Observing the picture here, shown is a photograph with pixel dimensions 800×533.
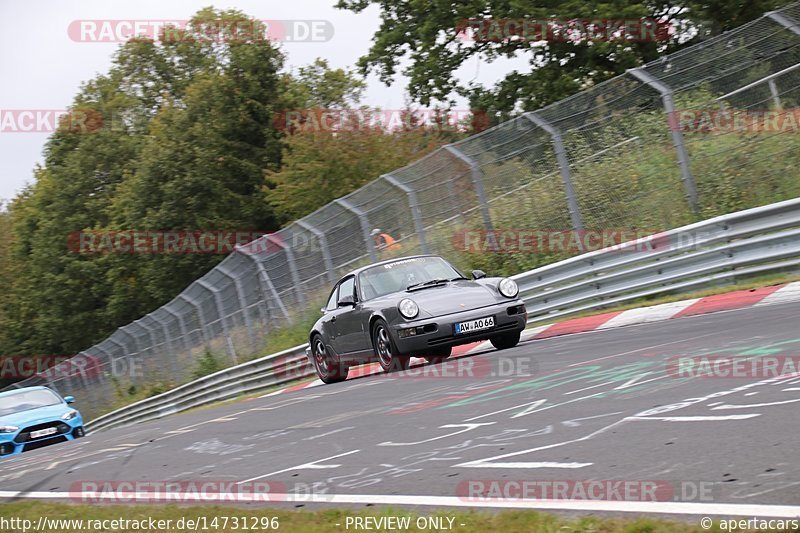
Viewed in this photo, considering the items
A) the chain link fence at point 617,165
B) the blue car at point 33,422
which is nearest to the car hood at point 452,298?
the chain link fence at point 617,165

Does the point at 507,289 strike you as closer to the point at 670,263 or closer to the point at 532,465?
the point at 670,263

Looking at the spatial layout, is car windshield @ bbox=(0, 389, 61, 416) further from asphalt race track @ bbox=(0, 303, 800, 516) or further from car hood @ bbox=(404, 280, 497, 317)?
car hood @ bbox=(404, 280, 497, 317)

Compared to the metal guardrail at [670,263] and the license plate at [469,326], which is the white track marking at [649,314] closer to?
the metal guardrail at [670,263]

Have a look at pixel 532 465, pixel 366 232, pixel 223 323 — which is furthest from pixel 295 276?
pixel 532 465

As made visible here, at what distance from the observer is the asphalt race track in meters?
5.21

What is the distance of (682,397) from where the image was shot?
23.3 ft

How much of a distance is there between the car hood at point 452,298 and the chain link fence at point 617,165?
3.50 metres

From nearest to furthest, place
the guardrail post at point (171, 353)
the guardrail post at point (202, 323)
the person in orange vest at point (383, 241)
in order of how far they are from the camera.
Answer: the person in orange vest at point (383, 241), the guardrail post at point (202, 323), the guardrail post at point (171, 353)

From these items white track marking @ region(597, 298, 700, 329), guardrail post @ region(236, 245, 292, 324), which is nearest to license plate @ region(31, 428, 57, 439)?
guardrail post @ region(236, 245, 292, 324)

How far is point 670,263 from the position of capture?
47.1 ft

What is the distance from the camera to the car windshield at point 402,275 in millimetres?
14078

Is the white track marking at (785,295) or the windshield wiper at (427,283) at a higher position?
the windshield wiper at (427,283)

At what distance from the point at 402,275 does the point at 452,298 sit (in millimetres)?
1281

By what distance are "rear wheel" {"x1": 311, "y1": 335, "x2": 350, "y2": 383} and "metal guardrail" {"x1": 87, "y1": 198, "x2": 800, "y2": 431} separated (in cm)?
312
